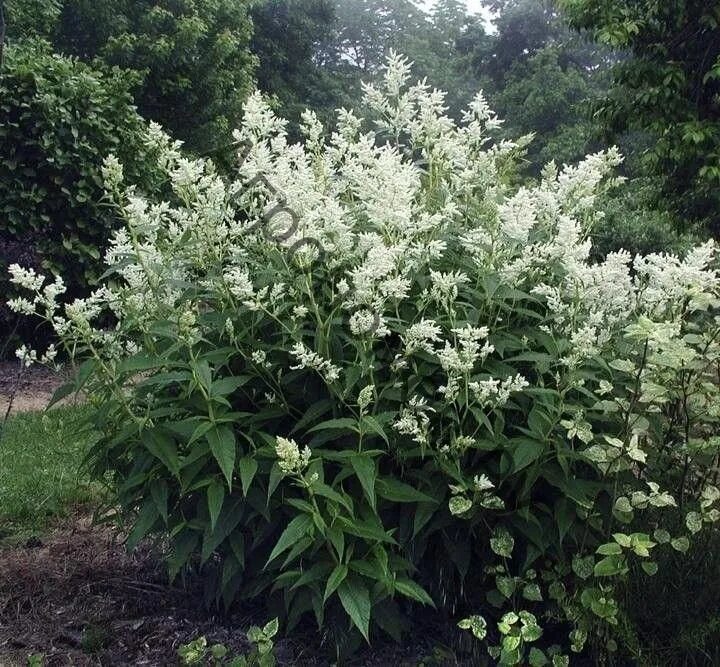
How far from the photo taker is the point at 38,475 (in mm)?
5035

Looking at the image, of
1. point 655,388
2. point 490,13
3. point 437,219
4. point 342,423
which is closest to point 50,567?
point 342,423

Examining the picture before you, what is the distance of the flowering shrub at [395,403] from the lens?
260 centimetres

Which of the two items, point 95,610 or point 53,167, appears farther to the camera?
point 53,167

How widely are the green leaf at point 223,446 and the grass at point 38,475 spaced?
1180mm

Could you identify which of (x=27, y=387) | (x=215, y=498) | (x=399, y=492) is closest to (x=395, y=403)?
(x=399, y=492)

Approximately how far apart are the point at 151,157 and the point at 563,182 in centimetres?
805

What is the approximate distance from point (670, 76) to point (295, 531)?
9.25m

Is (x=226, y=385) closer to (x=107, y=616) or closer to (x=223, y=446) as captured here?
(x=223, y=446)

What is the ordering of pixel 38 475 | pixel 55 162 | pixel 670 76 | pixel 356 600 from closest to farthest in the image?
pixel 356 600 < pixel 38 475 < pixel 55 162 < pixel 670 76

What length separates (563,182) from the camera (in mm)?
3326

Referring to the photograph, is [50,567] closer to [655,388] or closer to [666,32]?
[655,388]

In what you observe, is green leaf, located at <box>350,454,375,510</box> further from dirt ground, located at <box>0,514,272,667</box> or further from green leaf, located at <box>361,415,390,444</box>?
dirt ground, located at <box>0,514,272,667</box>

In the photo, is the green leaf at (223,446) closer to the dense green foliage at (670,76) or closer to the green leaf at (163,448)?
the green leaf at (163,448)

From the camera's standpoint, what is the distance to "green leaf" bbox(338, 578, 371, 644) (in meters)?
2.43
